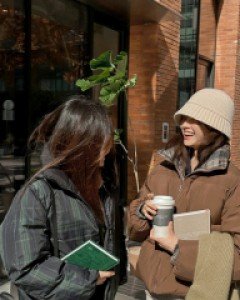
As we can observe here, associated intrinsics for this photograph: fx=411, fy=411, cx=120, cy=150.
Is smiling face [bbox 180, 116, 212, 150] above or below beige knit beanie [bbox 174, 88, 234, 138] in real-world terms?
below

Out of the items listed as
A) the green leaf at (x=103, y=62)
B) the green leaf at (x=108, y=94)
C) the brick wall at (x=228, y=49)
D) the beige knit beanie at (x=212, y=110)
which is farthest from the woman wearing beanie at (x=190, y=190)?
the brick wall at (x=228, y=49)

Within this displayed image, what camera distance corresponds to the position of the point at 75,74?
17.6 ft

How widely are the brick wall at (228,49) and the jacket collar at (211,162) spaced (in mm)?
7094

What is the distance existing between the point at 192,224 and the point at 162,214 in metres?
0.18

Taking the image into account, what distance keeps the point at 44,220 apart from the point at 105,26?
4786 millimetres

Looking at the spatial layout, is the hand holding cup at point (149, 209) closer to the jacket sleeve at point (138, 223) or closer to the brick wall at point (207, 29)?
the jacket sleeve at point (138, 223)

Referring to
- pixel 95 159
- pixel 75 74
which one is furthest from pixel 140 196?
pixel 75 74

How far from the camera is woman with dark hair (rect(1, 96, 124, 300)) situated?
150 centimetres

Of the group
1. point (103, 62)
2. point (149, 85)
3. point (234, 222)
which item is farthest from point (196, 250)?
point (149, 85)

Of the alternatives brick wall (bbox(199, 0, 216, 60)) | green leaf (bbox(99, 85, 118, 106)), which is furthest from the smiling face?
brick wall (bbox(199, 0, 216, 60))

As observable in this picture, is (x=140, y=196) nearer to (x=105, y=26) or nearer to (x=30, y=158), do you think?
(x=30, y=158)

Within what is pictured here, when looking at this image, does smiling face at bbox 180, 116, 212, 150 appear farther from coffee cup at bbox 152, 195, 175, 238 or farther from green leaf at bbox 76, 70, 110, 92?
green leaf at bbox 76, 70, 110, 92

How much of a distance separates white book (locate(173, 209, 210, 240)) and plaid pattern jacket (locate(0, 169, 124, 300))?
55 cm

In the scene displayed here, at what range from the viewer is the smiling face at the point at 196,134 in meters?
2.21
